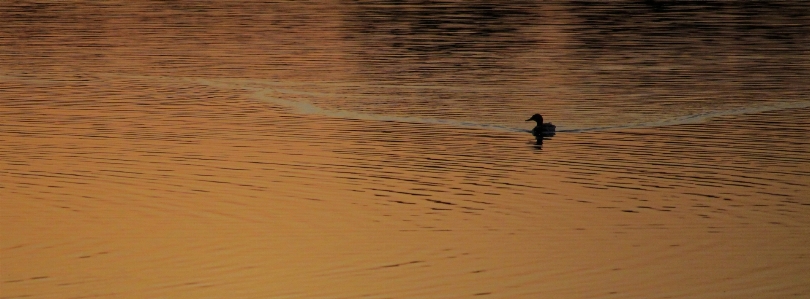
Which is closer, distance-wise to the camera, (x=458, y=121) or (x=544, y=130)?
(x=544, y=130)

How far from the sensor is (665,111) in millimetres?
35344

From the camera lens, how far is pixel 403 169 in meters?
26.8

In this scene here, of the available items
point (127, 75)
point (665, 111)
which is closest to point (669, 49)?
point (665, 111)

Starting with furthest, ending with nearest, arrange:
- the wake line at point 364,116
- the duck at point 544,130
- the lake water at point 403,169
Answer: the wake line at point 364,116, the duck at point 544,130, the lake water at point 403,169

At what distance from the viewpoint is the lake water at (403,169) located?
62.1 feet

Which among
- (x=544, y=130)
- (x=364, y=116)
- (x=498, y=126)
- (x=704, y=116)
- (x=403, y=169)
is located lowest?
(x=403, y=169)

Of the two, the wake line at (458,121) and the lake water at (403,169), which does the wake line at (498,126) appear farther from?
the lake water at (403,169)

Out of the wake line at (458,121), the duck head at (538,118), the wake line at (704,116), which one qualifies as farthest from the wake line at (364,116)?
the wake line at (704,116)

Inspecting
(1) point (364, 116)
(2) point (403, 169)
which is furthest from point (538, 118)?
(2) point (403, 169)

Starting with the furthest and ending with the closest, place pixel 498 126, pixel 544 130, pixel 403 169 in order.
→ pixel 498 126 → pixel 544 130 → pixel 403 169

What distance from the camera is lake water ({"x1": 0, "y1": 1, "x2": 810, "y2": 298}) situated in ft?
62.1

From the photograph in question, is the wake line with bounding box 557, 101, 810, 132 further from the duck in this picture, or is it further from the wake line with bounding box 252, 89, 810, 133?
the duck

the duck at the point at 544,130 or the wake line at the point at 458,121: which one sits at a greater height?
the wake line at the point at 458,121

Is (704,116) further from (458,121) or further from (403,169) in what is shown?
(403,169)
